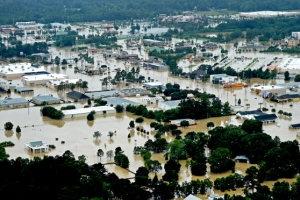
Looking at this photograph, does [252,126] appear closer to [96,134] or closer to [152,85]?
[96,134]

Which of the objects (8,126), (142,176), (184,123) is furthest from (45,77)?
(142,176)

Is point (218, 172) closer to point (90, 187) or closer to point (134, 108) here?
point (90, 187)

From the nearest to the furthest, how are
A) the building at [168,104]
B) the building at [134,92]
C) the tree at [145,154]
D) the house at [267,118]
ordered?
the tree at [145,154], the house at [267,118], the building at [168,104], the building at [134,92]

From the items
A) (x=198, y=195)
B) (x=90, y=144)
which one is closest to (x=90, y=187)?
(x=198, y=195)

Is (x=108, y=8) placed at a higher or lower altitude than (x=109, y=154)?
higher

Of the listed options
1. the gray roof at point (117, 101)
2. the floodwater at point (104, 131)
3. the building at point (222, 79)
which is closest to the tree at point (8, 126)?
the floodwater at point (104, 131)

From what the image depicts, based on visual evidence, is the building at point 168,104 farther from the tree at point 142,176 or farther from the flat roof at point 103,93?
the tree at point 142,176
